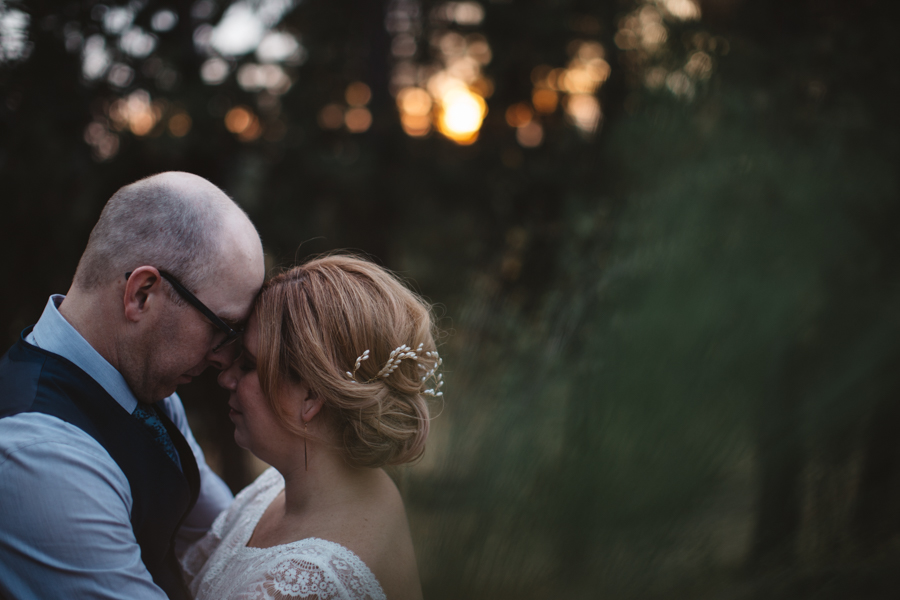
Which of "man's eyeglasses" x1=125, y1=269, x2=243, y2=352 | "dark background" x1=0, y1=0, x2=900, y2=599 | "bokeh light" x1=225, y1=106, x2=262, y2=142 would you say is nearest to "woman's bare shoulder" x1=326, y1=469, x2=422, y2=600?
"man's eyeglasses" x1=125, y1=269, x2=243, y2=352

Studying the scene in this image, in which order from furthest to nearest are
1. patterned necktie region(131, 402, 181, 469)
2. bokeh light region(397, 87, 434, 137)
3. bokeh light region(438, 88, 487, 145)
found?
bokeh light region(397, 87, 434, 137) < bokeh light region(438, 88, 487, 145) < patterned necktie region(131, 402, 181, 469)

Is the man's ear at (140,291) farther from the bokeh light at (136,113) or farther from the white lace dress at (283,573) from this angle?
the bokeh light at (136,113)

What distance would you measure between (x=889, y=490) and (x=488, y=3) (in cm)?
496

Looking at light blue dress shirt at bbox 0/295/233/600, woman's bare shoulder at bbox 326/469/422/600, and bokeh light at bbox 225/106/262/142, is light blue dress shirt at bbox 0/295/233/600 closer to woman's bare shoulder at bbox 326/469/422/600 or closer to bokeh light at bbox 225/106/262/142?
woman's bare shoulder at bbox 326/469/422/600

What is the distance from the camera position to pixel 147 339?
66.6 inches

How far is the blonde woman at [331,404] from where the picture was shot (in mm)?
1758

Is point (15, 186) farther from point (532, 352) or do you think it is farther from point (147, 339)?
point (532, 352)

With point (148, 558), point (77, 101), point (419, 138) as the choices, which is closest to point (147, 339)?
point (148, 558)

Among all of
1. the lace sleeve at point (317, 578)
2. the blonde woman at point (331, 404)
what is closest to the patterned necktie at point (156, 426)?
the blonde woman at point (331, 404)

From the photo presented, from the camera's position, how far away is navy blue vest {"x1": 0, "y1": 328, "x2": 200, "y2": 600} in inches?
57.9

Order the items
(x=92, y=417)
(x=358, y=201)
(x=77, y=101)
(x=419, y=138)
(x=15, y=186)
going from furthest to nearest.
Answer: (x=419, y=138), (x=358, y=201), (x=15, y=186), (x=77, y=101), (x=92, y=417)

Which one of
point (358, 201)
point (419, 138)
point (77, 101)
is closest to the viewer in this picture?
point (77, 101)

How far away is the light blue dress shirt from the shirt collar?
23cm

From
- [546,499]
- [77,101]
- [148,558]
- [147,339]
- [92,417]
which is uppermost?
Answer: [77,101]
